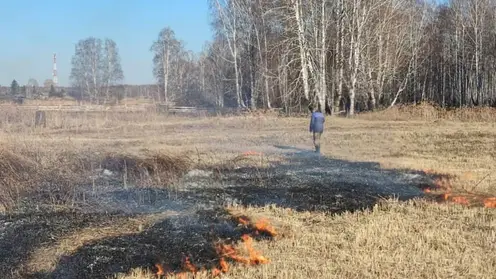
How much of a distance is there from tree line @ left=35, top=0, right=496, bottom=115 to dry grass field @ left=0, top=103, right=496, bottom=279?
15.9m

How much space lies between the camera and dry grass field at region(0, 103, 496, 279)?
18.9 feet

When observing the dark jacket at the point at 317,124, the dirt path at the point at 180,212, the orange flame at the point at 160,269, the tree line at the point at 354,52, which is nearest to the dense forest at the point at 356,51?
the tree line at the point at 354,52

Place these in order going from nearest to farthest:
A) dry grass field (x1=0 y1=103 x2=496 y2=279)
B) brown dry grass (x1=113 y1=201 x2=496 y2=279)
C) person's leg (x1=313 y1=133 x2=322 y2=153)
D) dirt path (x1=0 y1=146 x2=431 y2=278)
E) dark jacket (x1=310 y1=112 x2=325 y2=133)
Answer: brown dry grass (x1=113 y1=201 x2=496 y2=279) < dry grass field (x1=0 y1=103 x2=496 y2=279) < dirt path (x1=0 y1=146 x2=431 y2=278) < person's leg (x1=313 y1=133 x2=322 y2=153) < dark jacket (x1=310 y1=112 x2=325 y2=133)

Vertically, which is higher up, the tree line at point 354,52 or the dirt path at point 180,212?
the tree line at point 354,52

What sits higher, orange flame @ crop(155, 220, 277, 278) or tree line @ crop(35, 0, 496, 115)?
tree line @ crop(35, 0, 496, 115)

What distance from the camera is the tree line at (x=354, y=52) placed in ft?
103

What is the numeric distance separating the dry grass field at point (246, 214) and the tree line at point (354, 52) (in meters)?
15.9

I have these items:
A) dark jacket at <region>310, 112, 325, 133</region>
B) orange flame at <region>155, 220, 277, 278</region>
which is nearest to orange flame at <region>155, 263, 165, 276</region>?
orange flame at <region>155, 220, 277, 278</region>

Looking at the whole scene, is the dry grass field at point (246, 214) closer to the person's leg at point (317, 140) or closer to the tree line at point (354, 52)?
the person's leg at point (317, 140)

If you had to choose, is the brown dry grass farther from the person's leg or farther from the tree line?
the tree line

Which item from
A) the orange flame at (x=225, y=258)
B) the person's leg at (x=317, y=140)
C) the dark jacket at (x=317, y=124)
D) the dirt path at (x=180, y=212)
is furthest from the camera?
the dark jacket at (x=317, y=124)

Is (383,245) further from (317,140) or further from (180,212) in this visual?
(317,140)

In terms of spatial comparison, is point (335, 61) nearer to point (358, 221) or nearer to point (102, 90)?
point (358, 221)

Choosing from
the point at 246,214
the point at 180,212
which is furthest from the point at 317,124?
the point at 246,214
